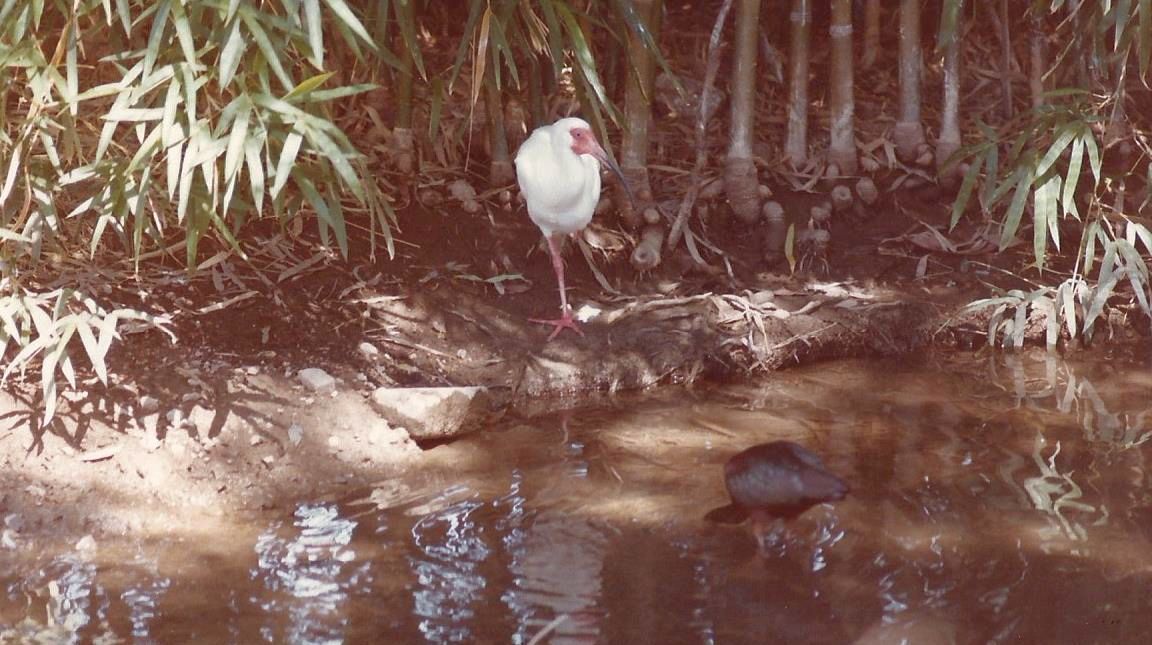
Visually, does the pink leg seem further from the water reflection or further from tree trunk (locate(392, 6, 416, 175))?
the water reflection

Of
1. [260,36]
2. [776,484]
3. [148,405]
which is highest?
[260,36]

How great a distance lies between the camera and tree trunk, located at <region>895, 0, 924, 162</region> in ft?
18.7

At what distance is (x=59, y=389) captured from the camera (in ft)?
13.3

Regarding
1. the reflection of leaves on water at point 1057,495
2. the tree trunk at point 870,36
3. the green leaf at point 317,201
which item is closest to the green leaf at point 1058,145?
the reflection of leaves on water at point 1057,495

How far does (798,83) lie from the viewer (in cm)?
572

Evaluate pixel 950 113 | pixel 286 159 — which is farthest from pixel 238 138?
pixel 950 113

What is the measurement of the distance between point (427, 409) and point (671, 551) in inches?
38.7

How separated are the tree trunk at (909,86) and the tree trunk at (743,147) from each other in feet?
2.24

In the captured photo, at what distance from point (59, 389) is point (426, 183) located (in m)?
1.78

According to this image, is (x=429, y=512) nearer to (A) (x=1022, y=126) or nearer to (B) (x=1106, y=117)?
(B) (x=1106, y=117)

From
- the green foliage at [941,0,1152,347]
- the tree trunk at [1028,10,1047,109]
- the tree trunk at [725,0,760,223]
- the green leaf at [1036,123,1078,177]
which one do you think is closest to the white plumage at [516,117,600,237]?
the tree trunk at [725,0,760,223]

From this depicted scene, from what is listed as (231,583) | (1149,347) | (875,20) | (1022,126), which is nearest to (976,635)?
(231,583)

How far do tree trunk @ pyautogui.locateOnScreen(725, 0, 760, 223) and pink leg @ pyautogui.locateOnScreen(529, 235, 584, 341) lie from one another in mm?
810

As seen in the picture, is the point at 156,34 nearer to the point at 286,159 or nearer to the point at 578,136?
the point at 286,159
